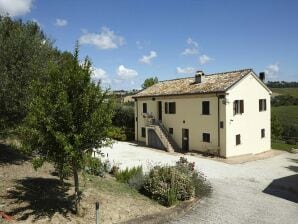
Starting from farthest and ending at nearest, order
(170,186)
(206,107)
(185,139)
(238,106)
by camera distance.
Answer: (185,139)
(206,107)
(238,106)
(170,186)

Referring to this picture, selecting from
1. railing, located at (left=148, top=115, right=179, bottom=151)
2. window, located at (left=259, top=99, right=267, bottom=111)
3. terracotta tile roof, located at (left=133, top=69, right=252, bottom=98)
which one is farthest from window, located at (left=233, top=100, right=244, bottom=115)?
railing, located at (left=148, top=115, right=179, bottom=151)

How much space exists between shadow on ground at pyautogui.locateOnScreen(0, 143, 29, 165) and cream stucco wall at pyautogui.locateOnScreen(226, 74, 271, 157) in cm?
1713

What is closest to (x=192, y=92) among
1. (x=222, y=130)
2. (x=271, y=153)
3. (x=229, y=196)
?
(x=222, y=130)

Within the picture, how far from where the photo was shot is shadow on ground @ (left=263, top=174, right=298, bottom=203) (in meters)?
16.5

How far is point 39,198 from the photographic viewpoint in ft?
35.5

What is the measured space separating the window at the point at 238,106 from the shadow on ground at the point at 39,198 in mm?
19326

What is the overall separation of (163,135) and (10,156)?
19.2 meters

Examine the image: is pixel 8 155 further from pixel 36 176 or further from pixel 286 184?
pixel 286 184

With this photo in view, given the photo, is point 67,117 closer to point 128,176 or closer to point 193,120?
point 128,176

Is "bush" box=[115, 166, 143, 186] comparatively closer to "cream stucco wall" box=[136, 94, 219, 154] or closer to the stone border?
the stone border

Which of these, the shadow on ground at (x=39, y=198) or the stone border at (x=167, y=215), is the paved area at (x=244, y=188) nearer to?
the stone border at (x=167, y=215)

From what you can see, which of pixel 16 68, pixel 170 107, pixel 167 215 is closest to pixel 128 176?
pixel 167 215

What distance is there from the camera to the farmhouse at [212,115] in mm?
28047

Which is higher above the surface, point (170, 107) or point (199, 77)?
point (199, 77)
